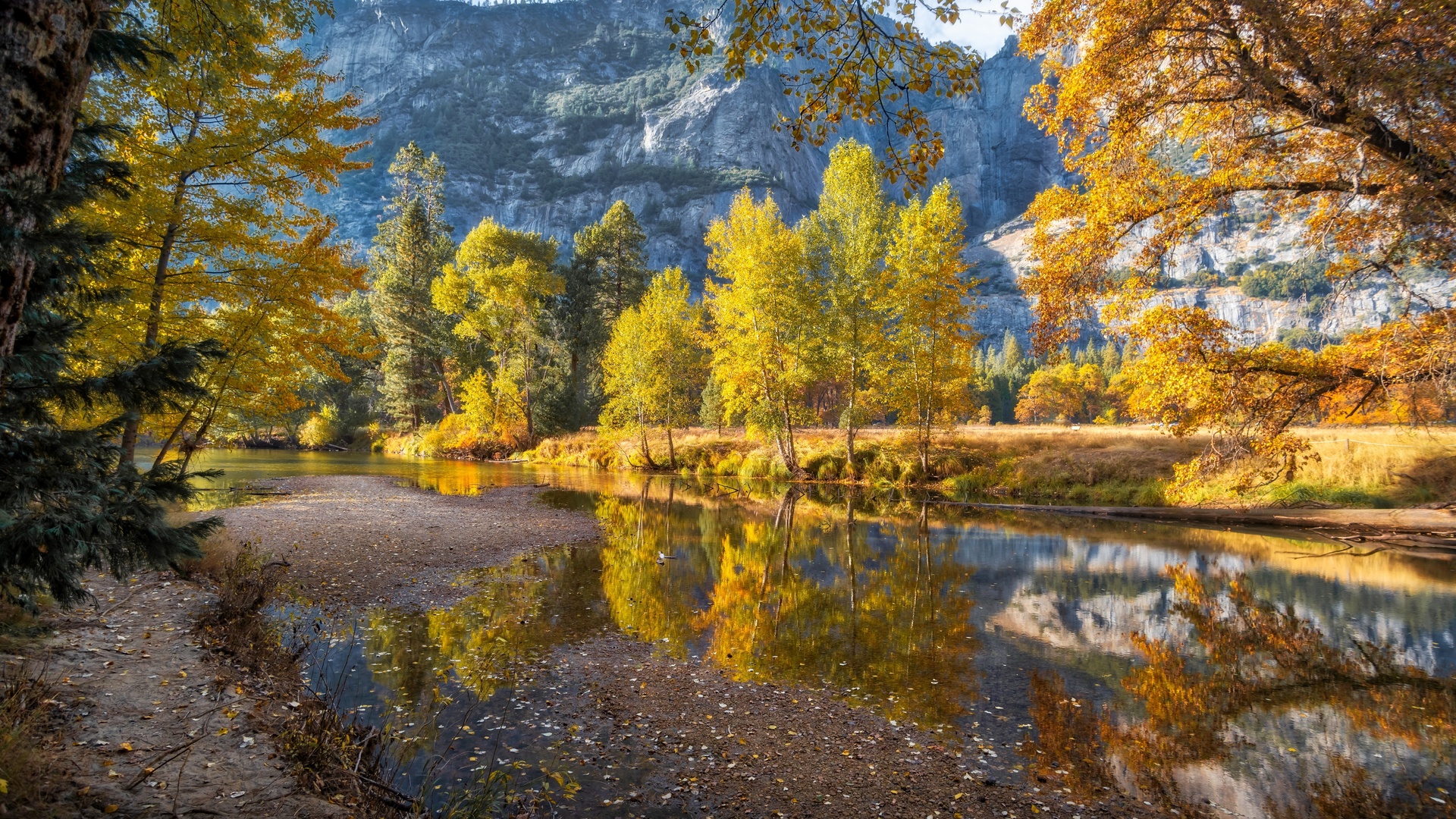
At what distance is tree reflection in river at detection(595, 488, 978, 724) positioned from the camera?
782 centimetres

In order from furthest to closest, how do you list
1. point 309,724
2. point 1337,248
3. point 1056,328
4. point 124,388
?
point 1056,328
point 1337,248
point 309,724
point 124,388

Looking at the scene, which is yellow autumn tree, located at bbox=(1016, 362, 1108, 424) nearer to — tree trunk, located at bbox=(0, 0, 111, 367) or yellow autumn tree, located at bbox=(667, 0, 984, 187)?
yellow autumn tree, located at bbox=(667, 0, 984, 187)

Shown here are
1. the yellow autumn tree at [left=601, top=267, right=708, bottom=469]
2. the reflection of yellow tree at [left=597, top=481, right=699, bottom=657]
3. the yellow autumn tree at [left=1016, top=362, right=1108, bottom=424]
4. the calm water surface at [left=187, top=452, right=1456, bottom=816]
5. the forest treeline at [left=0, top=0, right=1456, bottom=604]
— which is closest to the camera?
the forest treeline at [left=0, top=0, right=1456, bottom=604]

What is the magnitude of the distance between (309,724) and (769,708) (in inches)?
170

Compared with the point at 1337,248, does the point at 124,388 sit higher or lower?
lower

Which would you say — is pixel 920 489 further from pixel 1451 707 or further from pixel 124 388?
pixel 124 388

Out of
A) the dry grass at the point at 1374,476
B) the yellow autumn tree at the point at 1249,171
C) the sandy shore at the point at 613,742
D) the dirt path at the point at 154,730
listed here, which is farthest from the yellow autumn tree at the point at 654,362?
the dirt path at the point at 154,730

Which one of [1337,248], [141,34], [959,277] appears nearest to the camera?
[141,34]

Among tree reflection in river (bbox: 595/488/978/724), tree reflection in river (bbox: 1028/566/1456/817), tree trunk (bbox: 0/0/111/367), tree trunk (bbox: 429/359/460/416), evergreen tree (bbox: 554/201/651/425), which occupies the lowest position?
tree reflection in river (bbox: 1028/566/1456/817)

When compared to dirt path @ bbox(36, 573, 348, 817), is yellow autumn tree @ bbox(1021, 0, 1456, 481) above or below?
above

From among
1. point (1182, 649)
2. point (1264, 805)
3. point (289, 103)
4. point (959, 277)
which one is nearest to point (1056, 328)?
point (1182, 649)

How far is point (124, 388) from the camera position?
3574 mm

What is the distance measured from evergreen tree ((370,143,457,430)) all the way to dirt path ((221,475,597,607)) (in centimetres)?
2847

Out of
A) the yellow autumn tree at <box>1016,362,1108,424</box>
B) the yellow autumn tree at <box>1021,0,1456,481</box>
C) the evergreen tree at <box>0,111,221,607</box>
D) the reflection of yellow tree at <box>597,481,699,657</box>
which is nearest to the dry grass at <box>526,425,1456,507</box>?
the yellow autumn tree at <box>1021,0,1456,481</box>
